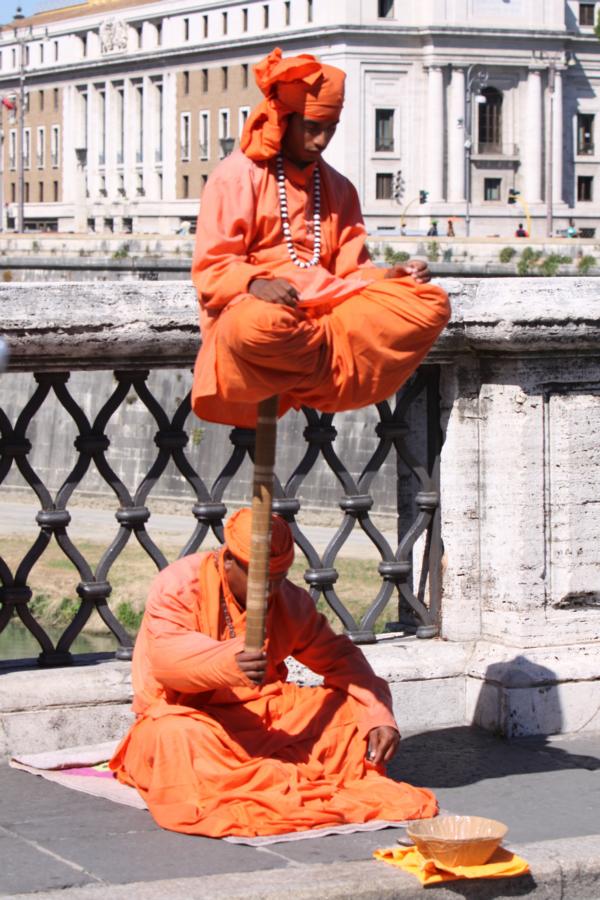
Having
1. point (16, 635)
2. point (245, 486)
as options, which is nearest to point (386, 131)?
point (245, 486)

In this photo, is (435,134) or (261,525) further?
(435,134)

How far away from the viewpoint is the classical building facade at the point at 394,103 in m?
74.8

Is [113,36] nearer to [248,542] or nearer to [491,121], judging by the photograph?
[491,121]

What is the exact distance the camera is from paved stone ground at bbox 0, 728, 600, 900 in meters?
4.10

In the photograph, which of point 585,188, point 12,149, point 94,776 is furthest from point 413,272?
point 12,149

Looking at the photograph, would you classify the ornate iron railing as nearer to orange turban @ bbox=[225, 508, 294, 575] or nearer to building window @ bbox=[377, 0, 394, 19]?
orange turban @ bbox=[225, 508, 294, 575]

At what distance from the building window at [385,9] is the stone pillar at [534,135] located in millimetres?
6120

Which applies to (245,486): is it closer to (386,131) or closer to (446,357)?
(446,357)

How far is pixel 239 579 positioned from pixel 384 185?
7202 centimetres

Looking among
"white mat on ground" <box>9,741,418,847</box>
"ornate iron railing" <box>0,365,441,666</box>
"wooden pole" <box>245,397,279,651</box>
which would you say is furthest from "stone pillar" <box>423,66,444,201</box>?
"wooden pole" <box>245,397,279,651</box>

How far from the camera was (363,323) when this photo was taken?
445 cm

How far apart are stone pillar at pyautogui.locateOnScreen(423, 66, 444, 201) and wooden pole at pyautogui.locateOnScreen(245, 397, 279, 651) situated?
7138 cm

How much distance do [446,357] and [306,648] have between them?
119cm

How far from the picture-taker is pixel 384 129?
7650cm
